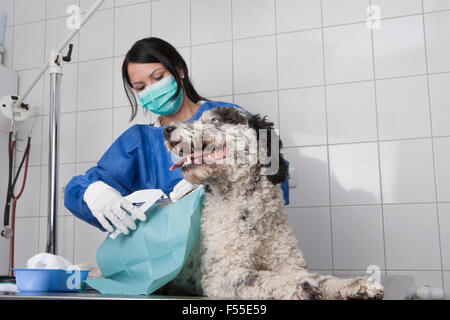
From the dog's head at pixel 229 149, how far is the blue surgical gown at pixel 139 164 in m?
0.25

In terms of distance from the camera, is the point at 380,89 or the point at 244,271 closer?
the point at 244,271

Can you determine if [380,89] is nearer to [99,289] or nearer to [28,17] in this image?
[99,289]

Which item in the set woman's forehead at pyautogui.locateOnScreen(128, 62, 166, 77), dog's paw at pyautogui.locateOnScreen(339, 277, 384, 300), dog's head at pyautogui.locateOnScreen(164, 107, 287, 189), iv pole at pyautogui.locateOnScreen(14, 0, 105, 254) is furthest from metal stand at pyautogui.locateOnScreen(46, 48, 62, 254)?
dog's paw at pyautogui.locateOnScreen(339, 277, 384, 300)

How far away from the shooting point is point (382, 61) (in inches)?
50.1

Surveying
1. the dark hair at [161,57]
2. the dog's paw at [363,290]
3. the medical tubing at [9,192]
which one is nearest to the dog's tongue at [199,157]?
the dog's paw at [363,290]

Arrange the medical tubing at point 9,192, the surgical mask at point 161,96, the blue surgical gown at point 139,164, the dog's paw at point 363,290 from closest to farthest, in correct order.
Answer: the dog's paw at point 363,290, the blue surgical gown at point 139,164, the surgical mask at point 161,96, the medical tubing at point 9,192

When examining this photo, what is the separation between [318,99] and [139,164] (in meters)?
0.60

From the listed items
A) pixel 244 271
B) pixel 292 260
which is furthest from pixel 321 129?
pixel 244 271

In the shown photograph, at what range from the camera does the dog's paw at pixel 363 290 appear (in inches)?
26.7

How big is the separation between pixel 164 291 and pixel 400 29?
0.97 metres

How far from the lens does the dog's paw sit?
0.68 meters

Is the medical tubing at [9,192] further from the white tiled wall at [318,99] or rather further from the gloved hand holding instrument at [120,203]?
the gloved hand holding instrument at [120,203]

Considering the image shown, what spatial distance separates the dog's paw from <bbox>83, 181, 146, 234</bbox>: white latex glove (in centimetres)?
50

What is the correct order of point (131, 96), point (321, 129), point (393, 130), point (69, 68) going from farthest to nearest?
point (69, 68)
point (131, 96)
point (321, 129)
point (393, 130)
